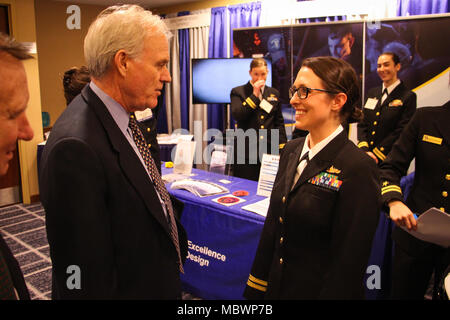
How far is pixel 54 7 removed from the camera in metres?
6.28

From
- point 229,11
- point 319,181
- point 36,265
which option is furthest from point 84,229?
point 229,11

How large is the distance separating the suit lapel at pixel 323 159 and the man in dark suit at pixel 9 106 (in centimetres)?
97

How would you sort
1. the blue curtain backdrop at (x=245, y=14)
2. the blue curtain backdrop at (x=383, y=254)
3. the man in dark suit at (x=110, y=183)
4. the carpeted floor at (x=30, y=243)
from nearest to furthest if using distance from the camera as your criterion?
1. the man in dark suit at (x=110, y=183)
2. the blue curtain backdrop at (x=383, y=254)
3. the carpeted floor at (x=30, y=243)
4. the blue curtain backdrop at (x=245, y=14)

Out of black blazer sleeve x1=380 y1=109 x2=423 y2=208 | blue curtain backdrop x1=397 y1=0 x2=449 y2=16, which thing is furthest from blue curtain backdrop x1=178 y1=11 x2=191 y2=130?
black blazer sleeve x1=380 y1=109 x2=423 y2=208

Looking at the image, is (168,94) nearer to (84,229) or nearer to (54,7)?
(54,7)

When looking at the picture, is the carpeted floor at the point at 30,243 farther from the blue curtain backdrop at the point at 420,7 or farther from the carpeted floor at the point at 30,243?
the blue curtain backdrop at the point at 420,7

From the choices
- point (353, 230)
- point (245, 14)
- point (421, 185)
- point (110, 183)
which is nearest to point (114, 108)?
point (110, 183)

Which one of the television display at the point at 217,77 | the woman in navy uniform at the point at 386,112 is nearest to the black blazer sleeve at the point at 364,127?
the woman in navy uniform at the point at 386,112

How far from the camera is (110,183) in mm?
963

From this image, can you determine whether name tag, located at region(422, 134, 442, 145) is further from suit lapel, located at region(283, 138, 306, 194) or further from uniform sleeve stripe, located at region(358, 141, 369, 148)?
uniform sleeve stripe, located at region(358, 141, 369, 148)

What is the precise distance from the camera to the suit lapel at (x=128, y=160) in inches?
39.6

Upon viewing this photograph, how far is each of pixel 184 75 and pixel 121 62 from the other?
5.82 metres

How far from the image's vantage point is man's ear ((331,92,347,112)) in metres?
1.46

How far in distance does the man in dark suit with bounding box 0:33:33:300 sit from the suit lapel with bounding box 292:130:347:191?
3.18 ft
